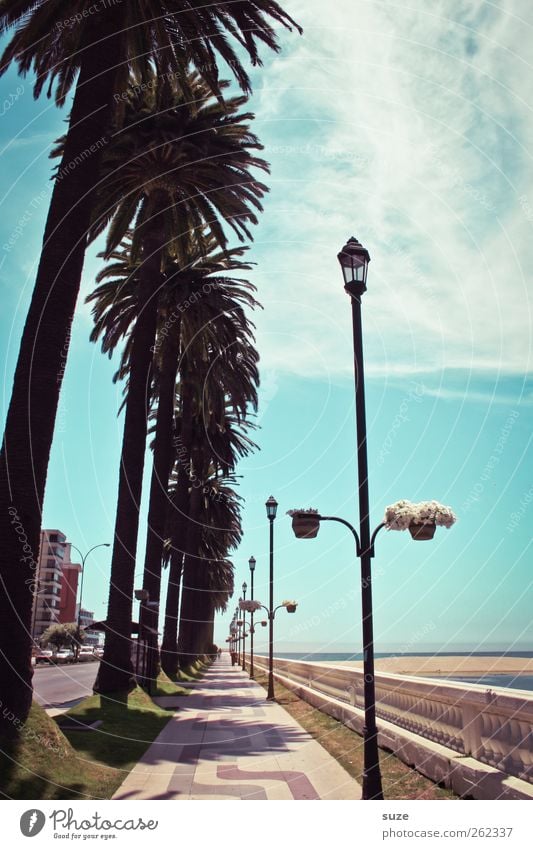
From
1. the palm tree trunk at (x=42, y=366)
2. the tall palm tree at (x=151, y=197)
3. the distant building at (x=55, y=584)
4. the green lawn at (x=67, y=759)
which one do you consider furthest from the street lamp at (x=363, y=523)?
the distant building at (x=55, y=584)

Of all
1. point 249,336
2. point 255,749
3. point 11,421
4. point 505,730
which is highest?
point 249,336

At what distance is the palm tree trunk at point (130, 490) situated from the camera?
1812cm

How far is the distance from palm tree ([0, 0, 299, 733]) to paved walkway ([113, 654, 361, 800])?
85.2 inches

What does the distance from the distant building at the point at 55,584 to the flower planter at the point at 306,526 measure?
4433 inches

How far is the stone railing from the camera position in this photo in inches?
249

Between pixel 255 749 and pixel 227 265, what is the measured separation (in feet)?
65.0

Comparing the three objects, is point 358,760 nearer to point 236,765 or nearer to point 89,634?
point 236,765

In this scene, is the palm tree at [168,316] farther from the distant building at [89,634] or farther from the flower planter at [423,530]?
the distant building at [89,634]

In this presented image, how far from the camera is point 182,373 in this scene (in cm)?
3086

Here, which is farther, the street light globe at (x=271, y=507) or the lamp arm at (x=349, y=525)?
the street light globe at (x=271, y=507)

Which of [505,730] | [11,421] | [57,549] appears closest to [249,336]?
[11,421]
